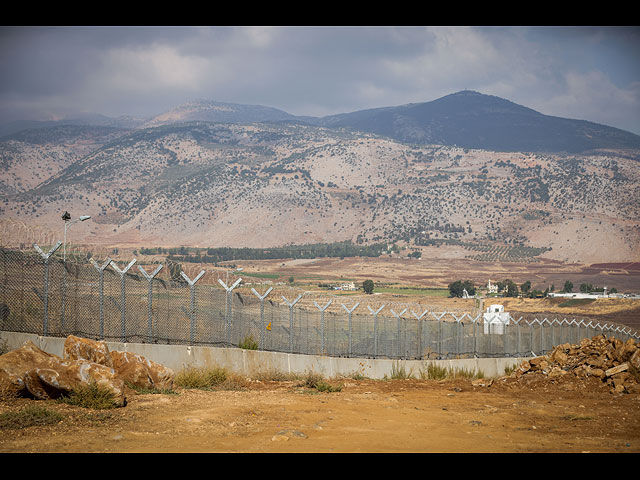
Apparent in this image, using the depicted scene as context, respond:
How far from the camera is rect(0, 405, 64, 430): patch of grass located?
10.1 m

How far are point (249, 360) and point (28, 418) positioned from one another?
34.5 ft

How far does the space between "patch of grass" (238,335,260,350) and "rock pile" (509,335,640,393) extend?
29.8 feet

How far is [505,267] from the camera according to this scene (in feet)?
563

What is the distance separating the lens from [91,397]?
11820 millimetres

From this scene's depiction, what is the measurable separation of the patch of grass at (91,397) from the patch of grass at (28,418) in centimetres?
82

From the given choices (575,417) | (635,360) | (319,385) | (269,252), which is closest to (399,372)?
(635,360)

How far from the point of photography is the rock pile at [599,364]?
2150 cm

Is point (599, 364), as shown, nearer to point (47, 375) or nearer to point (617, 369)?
point (617, 369)

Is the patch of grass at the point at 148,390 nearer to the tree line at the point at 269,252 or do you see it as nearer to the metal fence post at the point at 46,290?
the metal fence post at the point at 46,290

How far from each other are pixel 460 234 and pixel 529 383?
Result: 582 ft

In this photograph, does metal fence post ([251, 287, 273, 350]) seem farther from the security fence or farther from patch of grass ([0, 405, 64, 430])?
patch of grass ([0, 405, 64, 430])

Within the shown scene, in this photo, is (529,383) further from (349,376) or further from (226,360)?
(226,360)
